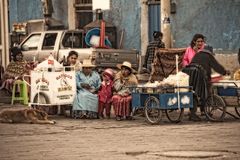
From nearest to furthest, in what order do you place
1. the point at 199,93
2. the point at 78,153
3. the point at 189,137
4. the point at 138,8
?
the point at 78,153, the point at 189,137, the point at 199,93, the point at 138,8

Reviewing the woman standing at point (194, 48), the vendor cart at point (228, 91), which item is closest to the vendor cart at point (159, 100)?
the vendor cart at point (228, 91)

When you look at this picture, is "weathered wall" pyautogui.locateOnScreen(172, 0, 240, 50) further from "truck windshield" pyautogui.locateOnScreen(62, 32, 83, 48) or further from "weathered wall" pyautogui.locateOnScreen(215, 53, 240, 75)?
"truck windshield" pyautogui.locateOnScreen(62, 32, 83, 48)

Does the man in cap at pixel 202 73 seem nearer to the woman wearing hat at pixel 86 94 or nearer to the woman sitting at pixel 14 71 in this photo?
the woman wearing hat at pixel 86 94

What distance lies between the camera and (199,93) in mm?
16531

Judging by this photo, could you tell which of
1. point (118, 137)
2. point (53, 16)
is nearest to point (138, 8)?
point (53, 16)

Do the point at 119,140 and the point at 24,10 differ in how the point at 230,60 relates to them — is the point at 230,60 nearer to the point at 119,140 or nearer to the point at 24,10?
the point at 24,10

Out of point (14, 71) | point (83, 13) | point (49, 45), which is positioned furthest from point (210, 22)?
point (83, 13)

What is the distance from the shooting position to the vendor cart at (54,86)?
57.6ft

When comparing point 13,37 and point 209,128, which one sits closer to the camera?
point 209,128

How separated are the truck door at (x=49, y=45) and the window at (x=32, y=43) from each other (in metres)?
0.30

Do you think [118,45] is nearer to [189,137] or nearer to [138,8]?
[138,8]

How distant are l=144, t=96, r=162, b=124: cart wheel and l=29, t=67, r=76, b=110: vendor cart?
6.82 ft

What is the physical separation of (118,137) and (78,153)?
2.12m

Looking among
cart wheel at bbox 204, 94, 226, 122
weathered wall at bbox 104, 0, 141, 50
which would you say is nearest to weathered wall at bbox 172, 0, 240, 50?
weathered wall at bbox 104, 0, 141, 50
